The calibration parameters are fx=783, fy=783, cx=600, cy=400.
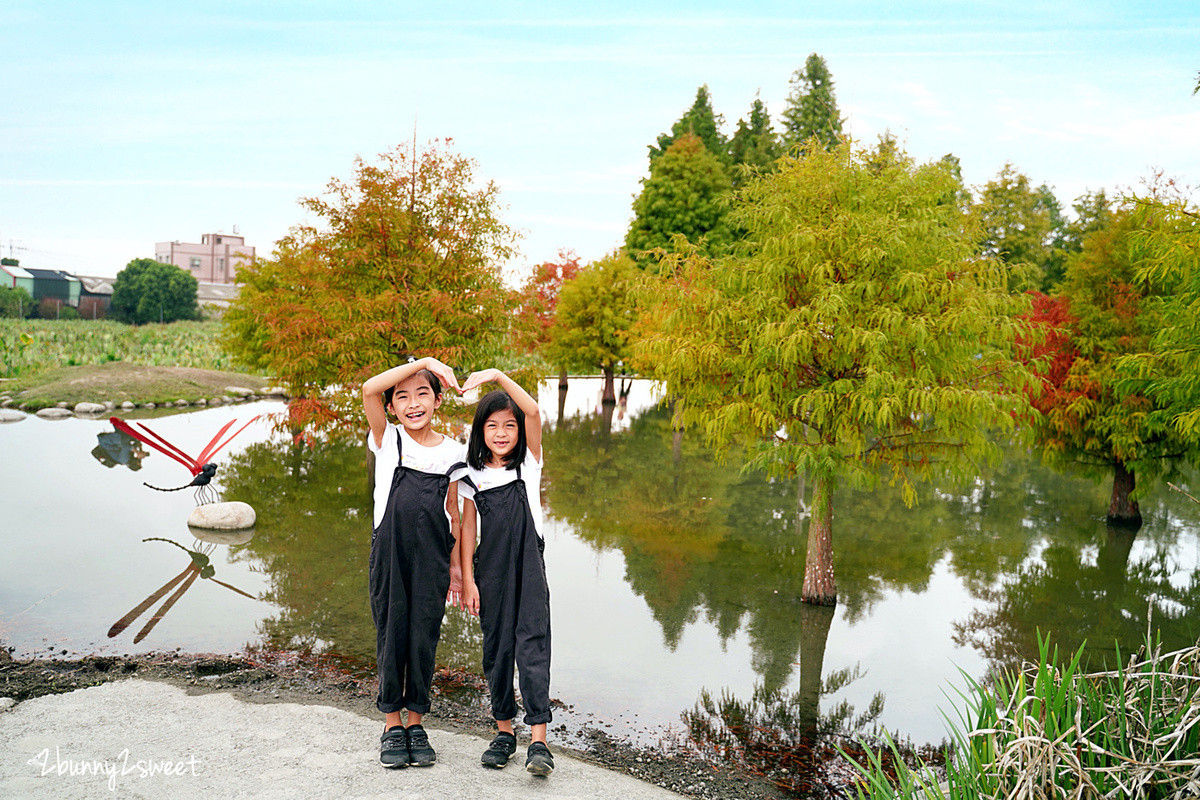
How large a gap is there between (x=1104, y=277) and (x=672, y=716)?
12045 mm

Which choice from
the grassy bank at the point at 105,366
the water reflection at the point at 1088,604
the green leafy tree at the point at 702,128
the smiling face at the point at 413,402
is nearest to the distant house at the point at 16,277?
the grassy bank at the point at 105,366

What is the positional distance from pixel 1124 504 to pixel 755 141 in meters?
37.7

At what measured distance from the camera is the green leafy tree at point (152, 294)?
72.9 meters

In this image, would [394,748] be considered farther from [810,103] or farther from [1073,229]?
[810,103]

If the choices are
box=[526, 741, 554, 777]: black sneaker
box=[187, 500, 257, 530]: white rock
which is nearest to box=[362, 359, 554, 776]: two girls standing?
box=[526, 741, 554, 777]: black sneaker

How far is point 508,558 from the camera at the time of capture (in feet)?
14.7

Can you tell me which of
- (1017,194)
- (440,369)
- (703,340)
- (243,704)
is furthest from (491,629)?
(1017,194)

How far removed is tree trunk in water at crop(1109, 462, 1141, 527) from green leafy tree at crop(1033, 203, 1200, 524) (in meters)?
0.89

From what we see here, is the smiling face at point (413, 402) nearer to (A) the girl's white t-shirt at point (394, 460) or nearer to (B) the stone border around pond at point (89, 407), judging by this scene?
(A) the girl's white t-shirt at point (394, 460)

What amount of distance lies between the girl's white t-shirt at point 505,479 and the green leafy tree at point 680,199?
33.7 m

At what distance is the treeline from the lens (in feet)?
28.8

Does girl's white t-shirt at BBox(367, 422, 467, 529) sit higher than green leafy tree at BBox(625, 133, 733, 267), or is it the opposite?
green leafy tree at BBox(625, 133, 733, 267)

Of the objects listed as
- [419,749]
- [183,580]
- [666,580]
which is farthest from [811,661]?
[183,580]

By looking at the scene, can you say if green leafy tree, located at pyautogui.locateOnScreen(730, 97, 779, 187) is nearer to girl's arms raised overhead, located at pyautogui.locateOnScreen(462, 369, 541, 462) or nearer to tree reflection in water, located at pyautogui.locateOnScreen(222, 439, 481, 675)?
tree reflection in water, located at pyautogui.locateOnScreen(222, 439, 481, 675)
